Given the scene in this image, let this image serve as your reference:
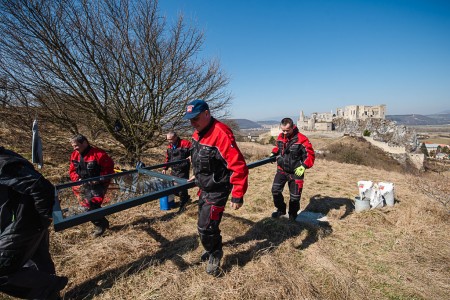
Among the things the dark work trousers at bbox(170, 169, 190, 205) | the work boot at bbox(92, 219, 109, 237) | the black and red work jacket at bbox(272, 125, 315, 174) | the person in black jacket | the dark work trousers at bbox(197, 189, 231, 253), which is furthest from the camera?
the dark work trousers at bbox(170, 169, 190, 205)

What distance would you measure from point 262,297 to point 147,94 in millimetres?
7564

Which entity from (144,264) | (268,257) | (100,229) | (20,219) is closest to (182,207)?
(100,229)

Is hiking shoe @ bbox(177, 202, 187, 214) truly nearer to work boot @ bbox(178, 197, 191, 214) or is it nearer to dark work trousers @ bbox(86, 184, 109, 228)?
work boot @ bbox(178, 197, 191, 214)

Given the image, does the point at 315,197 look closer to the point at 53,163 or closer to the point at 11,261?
the point at 11,261

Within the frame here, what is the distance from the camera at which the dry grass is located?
254 centimetres

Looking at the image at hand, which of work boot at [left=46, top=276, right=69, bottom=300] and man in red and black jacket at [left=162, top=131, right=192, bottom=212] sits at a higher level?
man in red and black jacket at [left=162, top=131, right=192, bottom=212]

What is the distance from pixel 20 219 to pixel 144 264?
1.45m

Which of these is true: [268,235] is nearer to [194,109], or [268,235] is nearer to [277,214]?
[277,214]

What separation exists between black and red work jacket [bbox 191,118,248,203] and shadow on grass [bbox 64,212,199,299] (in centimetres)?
115

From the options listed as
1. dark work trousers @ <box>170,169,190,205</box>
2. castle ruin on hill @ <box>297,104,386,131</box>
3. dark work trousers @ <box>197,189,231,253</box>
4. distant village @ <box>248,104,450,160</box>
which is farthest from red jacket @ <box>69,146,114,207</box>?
castle ruin on hill @ <box>297,104,386,131</box>

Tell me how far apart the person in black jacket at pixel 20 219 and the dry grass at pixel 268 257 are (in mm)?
586

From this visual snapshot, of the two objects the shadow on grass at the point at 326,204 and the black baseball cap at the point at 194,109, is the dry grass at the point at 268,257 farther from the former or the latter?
the black baseball cap at the point at 194,109

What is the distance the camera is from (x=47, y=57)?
20.9ft

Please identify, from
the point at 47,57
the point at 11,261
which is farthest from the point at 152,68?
the point at 11,261
